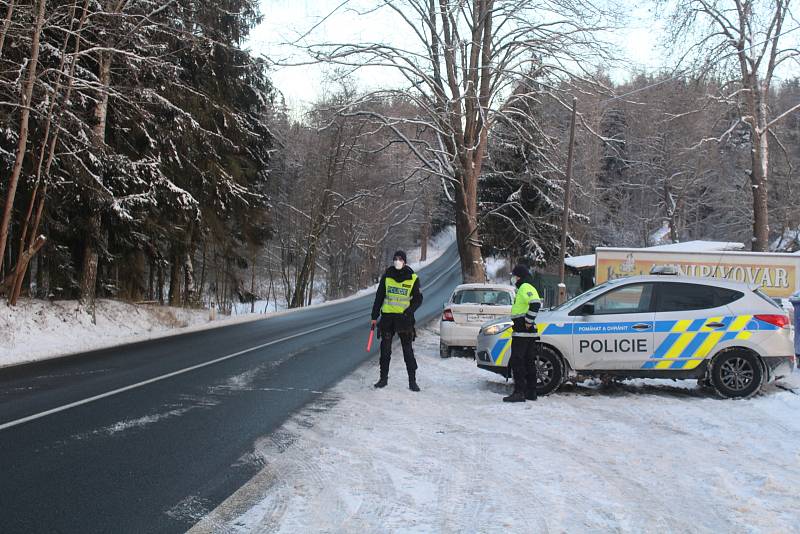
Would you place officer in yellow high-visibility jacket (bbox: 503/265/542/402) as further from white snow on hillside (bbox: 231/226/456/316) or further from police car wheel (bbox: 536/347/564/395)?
white snow on hillside (bbox: 231/226/456/316)

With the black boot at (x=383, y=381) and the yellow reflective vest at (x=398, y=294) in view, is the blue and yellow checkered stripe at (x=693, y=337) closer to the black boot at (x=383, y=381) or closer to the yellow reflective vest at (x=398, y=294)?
the yellow reflective vest at (x=398, y=294)

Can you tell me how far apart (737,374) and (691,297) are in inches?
45.7

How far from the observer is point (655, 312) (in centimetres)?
987

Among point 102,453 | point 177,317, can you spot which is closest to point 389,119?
point 177,317

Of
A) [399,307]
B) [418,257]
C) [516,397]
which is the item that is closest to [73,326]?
[399,307]

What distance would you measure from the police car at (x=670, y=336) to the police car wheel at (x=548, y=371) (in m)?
0.01

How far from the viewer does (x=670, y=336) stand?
9695 millimetres

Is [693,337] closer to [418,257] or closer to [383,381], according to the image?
[383,381]

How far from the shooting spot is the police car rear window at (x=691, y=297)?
32.3 ft

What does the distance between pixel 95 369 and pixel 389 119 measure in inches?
485

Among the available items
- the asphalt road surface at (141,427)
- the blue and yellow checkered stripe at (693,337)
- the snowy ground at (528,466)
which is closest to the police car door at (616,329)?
the blue and yellow checkered stripe at (693,337)

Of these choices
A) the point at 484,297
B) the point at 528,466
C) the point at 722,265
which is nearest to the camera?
the point at 528,466

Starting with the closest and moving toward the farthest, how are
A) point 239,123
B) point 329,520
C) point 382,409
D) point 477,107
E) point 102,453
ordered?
point 329,520 → point 102,453 → point 382,409 → point 477,107 → point 239,123

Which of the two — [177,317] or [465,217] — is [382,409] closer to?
[465,217]
